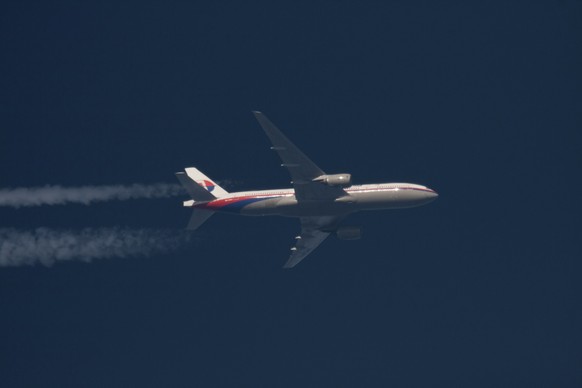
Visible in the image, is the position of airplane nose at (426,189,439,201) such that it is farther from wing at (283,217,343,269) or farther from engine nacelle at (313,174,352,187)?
wing at (283,217,343,269)

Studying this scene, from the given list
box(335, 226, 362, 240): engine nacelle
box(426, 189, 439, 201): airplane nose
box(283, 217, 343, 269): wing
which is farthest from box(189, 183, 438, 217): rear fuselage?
box(283, 217, 343, 269): wing

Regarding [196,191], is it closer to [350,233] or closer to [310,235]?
[310,235]

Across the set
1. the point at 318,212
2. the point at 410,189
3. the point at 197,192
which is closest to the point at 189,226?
the point at 197,192

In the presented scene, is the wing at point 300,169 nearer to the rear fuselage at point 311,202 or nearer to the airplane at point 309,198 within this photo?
the airplane at point 309,198

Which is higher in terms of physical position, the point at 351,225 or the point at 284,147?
the point at 284,147

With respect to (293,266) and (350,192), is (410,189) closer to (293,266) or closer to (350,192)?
(350,192)

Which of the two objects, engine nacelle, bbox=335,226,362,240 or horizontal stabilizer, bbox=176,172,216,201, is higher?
horizontal stabilizer, bbox=176,172,216,201

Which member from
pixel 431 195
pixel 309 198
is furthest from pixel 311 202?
pixel 431 195

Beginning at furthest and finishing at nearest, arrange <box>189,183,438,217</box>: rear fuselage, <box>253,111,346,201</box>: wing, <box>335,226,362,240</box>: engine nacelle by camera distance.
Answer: <box>335,226,362,240</box>: engine nacelle
<box>189,183,438,217</box>: rear fuselage
<box>253,111,346,201</box>: wing
